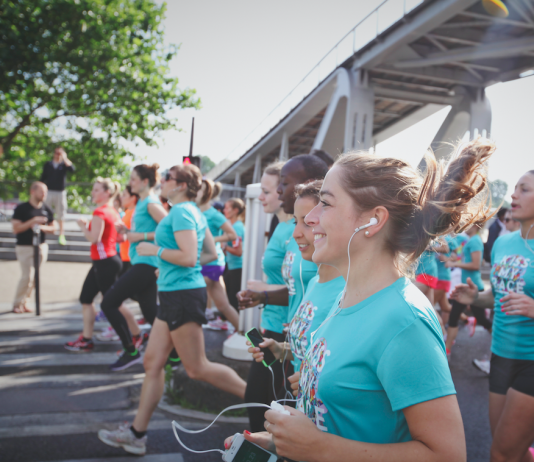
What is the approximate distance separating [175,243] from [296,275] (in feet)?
4.24

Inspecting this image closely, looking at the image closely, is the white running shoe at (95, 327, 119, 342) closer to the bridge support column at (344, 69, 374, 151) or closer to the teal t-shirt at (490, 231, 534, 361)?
the teal t-shirt at (490, 231, 534, 361)

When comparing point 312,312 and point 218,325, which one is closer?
point 312,312

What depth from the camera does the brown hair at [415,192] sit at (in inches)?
58.2

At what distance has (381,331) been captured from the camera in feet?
4.25

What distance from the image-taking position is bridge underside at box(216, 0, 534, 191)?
13.6 m

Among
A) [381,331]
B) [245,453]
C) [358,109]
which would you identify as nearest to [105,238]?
[245,453]

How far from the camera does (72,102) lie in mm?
18625

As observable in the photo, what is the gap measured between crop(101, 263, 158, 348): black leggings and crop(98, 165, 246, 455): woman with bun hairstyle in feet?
4.93

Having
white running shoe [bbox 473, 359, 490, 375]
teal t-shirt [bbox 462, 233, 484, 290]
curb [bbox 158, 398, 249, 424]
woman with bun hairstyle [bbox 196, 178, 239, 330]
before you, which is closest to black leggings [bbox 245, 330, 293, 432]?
curb [bbox 158, 398, 249, 424]

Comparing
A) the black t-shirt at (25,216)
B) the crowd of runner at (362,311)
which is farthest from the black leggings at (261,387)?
the black t-shirt at (25,216)

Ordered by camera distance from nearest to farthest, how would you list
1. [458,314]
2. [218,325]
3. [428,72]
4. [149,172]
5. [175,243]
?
1. [175,243]
2. [149,172]
3. [458,314]
4. [218,325]
5. [428,72]

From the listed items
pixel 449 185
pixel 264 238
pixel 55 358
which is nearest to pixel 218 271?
pixel 264 238

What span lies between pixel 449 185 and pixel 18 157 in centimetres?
2200

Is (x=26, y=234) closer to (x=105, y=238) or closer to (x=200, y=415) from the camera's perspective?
(x=105, y=238)
